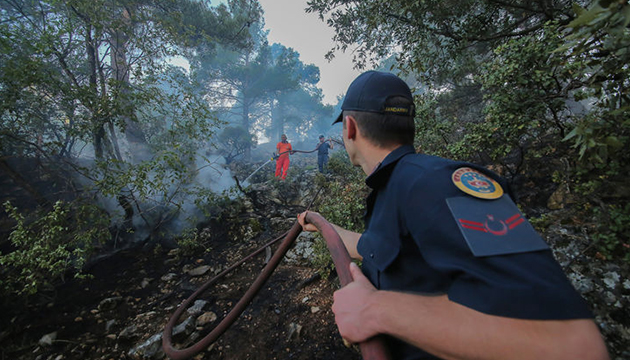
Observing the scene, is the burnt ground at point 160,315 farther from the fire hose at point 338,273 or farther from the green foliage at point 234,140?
the green foliage at point 234,140

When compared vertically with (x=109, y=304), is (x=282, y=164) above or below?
above

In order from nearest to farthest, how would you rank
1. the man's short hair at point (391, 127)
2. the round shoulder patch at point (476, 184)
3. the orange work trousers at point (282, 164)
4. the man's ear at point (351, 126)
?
1. the round shoulder patch at point (476, 184)
2. the man's short hair at point (391, 127)
3. the man's ear at point (351, 126)
4. the orange work trousers at point (282, 164)

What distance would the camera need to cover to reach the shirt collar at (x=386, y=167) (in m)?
1.07

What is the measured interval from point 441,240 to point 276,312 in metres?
3.42

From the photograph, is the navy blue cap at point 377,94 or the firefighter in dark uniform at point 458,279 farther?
the navy blue cap at point 377,94

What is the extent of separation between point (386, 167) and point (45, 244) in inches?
203

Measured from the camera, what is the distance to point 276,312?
3.39 m

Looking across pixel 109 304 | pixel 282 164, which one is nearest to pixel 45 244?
pixel 109 304

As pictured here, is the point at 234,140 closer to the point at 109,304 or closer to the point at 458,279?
the point at 109,304

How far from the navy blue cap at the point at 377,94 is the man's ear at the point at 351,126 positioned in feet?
0.19

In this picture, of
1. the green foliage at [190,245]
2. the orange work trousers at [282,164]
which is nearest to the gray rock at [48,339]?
the green foliage at [190,245]

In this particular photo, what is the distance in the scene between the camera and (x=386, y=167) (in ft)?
3.50

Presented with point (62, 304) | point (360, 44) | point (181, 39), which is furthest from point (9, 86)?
point (360, 44)

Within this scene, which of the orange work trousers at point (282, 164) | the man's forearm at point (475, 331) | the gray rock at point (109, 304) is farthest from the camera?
the orange work trousers at point (282, 164)
